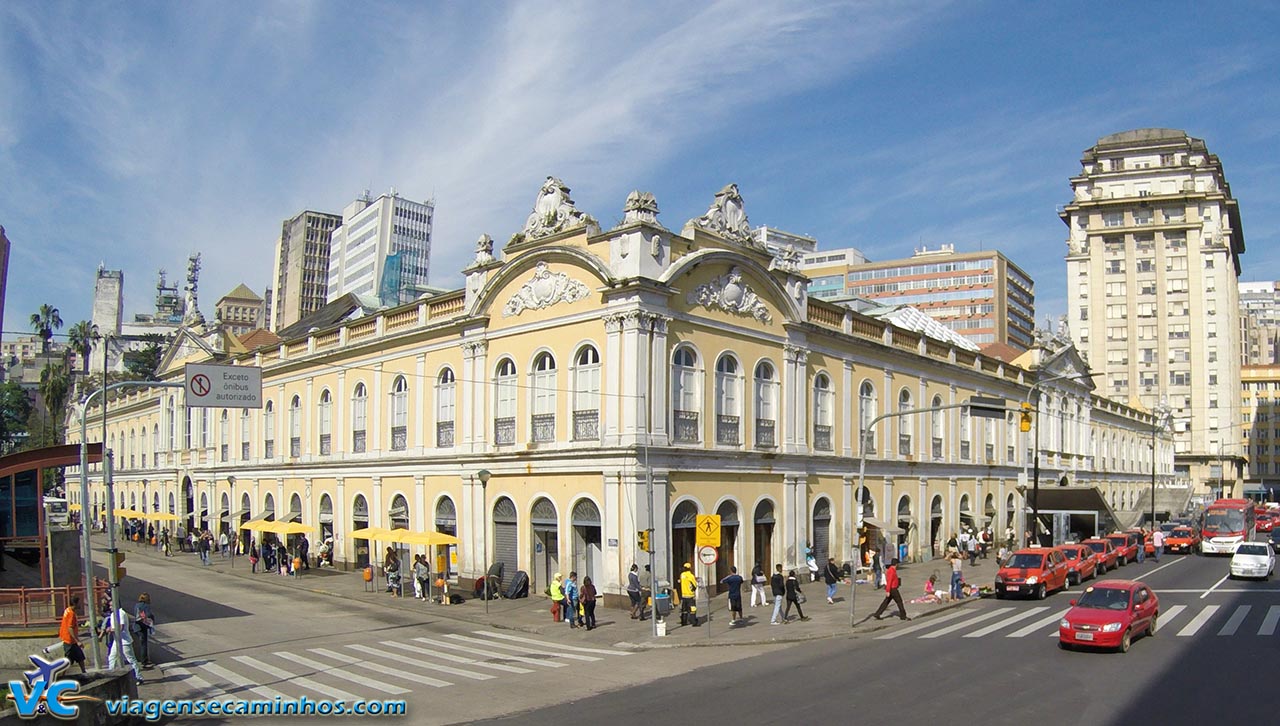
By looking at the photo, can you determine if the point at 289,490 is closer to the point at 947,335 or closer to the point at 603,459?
the point at 603,459

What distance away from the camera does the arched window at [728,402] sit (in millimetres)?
33500

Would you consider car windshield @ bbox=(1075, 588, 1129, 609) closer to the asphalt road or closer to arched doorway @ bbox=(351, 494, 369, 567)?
the asphalt road

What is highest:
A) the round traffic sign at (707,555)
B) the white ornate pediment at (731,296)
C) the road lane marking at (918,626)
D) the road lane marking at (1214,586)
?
the white ornate pediment at (731,296)

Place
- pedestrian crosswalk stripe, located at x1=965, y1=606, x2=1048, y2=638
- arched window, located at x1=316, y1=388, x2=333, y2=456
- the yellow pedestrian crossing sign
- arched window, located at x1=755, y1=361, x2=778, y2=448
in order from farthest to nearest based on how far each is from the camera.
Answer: arched window, located at x1=316, y1=388, x2=333, y2=456
arched window, located at x1=755, y1=361, x2=778, y2=448
the yellow pedestrian crossing sign
pedestrian crosswalk stripe, located at x1=965, y1=606, x2=1048, y2=638

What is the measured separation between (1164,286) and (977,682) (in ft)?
329

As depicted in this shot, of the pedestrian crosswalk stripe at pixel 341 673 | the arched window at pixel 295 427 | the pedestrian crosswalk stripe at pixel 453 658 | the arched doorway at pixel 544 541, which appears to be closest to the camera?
the pedestrian crosswalk stripe at pixel 341 673

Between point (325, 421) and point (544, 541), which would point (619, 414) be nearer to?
point (544, 541)

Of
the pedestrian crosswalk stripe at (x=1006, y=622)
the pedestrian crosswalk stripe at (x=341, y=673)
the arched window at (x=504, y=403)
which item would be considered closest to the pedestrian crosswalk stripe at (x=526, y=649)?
the pedestrian crosswalk stripe at (x=341, y=673)

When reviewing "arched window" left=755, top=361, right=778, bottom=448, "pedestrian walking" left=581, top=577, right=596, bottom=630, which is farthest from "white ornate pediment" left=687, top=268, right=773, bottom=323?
"pedestrian walking" left=581, top=577, right=596, bottom=630

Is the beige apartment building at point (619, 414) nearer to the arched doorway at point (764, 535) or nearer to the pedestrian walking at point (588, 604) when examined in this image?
the arched doorway at point (764, 535)

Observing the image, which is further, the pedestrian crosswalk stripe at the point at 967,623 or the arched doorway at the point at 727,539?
the arched doorway at the point at 727,539

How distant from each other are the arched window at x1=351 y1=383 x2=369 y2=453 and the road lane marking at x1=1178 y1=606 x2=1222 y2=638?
102 ft

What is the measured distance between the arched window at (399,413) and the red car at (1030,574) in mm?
23077

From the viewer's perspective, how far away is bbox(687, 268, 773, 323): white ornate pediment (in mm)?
33062
